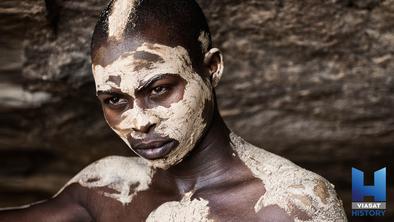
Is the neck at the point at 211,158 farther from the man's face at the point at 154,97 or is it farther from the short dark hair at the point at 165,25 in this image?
the short dark hair at the point at 165,25

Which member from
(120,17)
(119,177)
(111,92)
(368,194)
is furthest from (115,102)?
(368,194)

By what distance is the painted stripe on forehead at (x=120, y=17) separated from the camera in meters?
2.91

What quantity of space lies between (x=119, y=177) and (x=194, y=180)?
0.35 m

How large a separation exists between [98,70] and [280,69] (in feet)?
3.74

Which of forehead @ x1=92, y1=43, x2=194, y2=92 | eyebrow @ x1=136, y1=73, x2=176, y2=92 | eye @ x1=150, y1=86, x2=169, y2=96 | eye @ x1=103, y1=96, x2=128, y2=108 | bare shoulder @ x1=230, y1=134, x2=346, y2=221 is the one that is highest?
forehead @ x1=92, y1=43, x2=194, y2=92

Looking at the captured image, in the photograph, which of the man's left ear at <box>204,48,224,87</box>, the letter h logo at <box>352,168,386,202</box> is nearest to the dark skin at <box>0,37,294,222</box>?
the man's left ear at <box>204,48,224,87</box>

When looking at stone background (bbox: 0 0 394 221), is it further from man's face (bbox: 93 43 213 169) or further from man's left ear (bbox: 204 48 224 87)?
man's face (bbox: 93 43 213 169)

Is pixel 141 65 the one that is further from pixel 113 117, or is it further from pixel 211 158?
pixel 211 158

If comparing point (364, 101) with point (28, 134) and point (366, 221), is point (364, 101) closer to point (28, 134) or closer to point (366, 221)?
point (366, 221)

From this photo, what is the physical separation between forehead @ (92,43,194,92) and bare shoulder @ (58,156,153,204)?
46cm

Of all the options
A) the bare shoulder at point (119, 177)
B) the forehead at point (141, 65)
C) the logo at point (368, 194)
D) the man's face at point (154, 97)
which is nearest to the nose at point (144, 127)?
the man's face at point (154, 97)

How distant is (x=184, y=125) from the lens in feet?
9.48

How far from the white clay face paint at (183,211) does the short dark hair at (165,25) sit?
41cm

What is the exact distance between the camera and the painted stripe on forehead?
2.91m
